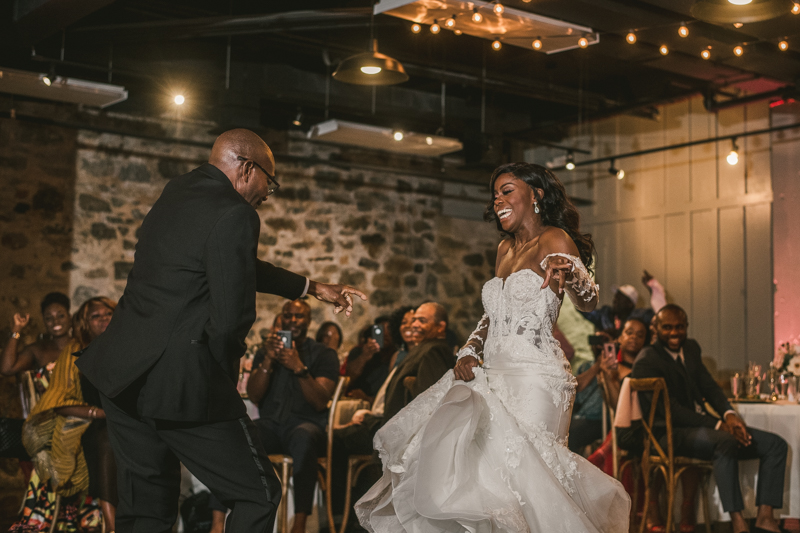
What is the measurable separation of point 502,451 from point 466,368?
349 millimetres

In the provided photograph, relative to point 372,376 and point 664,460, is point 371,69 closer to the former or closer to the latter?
point 372,376

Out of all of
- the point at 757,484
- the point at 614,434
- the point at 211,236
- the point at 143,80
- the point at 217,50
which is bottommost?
the point at 757,484

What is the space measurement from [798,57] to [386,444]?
5.57 meters

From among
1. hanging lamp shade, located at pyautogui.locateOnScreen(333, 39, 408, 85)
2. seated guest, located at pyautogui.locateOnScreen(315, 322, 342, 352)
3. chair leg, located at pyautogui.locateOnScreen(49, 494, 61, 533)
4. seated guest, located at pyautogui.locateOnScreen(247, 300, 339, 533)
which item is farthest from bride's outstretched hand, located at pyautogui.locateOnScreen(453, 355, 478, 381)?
seated guest, located at pyautogui.locateOnScreen(315, 322, 342, 352)

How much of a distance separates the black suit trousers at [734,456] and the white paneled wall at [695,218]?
320 centimetres

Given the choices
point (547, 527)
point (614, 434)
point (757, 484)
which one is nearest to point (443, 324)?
point (614, 434)

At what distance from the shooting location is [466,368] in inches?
122

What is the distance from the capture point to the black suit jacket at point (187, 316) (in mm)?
2342

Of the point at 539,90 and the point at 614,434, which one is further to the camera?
the point at 539,90

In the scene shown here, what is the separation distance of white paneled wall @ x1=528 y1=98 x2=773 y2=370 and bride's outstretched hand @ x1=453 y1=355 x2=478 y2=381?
19.1 feet

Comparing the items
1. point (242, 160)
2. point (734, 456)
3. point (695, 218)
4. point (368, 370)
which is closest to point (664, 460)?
point (734, 456)

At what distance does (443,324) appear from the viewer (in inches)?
206

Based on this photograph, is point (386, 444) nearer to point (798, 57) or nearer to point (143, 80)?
point (143, 80)

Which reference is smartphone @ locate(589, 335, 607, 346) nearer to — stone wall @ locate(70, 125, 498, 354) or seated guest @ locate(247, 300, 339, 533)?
seated guest @ locate(247, 300, 339, 533)
